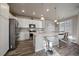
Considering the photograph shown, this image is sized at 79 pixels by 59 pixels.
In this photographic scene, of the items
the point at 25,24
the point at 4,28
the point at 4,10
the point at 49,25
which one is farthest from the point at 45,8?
the point at 4,28

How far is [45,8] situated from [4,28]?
3.69 ft

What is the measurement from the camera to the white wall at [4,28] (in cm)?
194

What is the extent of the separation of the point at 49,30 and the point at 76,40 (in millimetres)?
714

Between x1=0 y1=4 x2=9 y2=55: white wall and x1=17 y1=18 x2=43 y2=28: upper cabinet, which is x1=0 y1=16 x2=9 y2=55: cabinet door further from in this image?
x1=17 y1=18 x2=43 y2=28: upper cabinet

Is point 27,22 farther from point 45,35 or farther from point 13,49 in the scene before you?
point 13,49

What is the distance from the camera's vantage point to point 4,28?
80.7 inches

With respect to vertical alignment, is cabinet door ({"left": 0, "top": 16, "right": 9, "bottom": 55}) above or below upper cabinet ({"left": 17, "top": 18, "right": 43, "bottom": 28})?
below

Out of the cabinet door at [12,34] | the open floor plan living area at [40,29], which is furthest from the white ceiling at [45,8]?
the cabinet door at [12,34]

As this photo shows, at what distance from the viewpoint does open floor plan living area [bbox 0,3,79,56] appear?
6.63ft

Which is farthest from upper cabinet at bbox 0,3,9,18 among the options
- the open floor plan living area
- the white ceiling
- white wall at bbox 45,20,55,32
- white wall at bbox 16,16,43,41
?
white wall at bbox 45,20,55,32

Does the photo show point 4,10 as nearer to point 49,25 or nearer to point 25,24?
point 25,24

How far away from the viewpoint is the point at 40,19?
215 centimetres

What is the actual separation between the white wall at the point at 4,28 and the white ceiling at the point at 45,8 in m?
0.16

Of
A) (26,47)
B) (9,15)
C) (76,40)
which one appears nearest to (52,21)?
(76,40)
